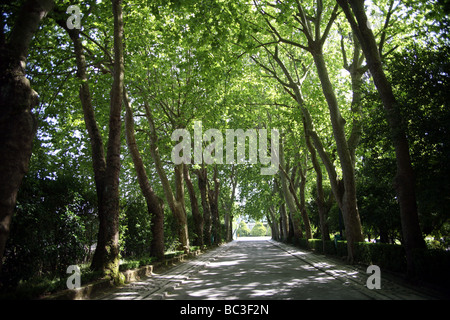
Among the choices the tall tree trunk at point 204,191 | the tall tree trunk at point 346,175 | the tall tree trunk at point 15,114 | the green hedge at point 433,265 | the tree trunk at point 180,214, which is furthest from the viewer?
the tall tree trunk at point 204,191

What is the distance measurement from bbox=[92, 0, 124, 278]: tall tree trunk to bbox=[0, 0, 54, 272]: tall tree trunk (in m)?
4.29

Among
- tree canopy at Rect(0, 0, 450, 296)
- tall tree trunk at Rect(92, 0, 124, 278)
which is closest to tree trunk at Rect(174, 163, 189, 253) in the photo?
tree canopy at Rect(0, 0, 450, 296)

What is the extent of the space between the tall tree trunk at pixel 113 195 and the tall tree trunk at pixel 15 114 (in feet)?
14.1

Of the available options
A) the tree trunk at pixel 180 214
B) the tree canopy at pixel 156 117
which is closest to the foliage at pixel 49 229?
the tree canopy at pixel 156 117

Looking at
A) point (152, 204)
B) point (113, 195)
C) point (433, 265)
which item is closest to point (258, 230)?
point (152, 204)

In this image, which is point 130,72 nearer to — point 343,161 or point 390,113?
point 343,161

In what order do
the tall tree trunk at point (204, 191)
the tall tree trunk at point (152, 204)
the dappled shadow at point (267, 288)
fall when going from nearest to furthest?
the dappled shadow at point (267, 288), the tall tree trunk at point (152, 204), the tall tree trunk at point (204, 191)

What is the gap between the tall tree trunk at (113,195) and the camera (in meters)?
9.36

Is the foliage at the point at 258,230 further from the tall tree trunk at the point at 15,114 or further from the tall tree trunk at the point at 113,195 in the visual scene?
the tall tree trunk at the point at 15,114

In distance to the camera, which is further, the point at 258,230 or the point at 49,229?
the point at 258,230

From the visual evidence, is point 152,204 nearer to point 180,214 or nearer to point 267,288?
point 180,214

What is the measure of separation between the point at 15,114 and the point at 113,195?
4865 millimetres

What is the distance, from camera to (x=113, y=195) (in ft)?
32.3
